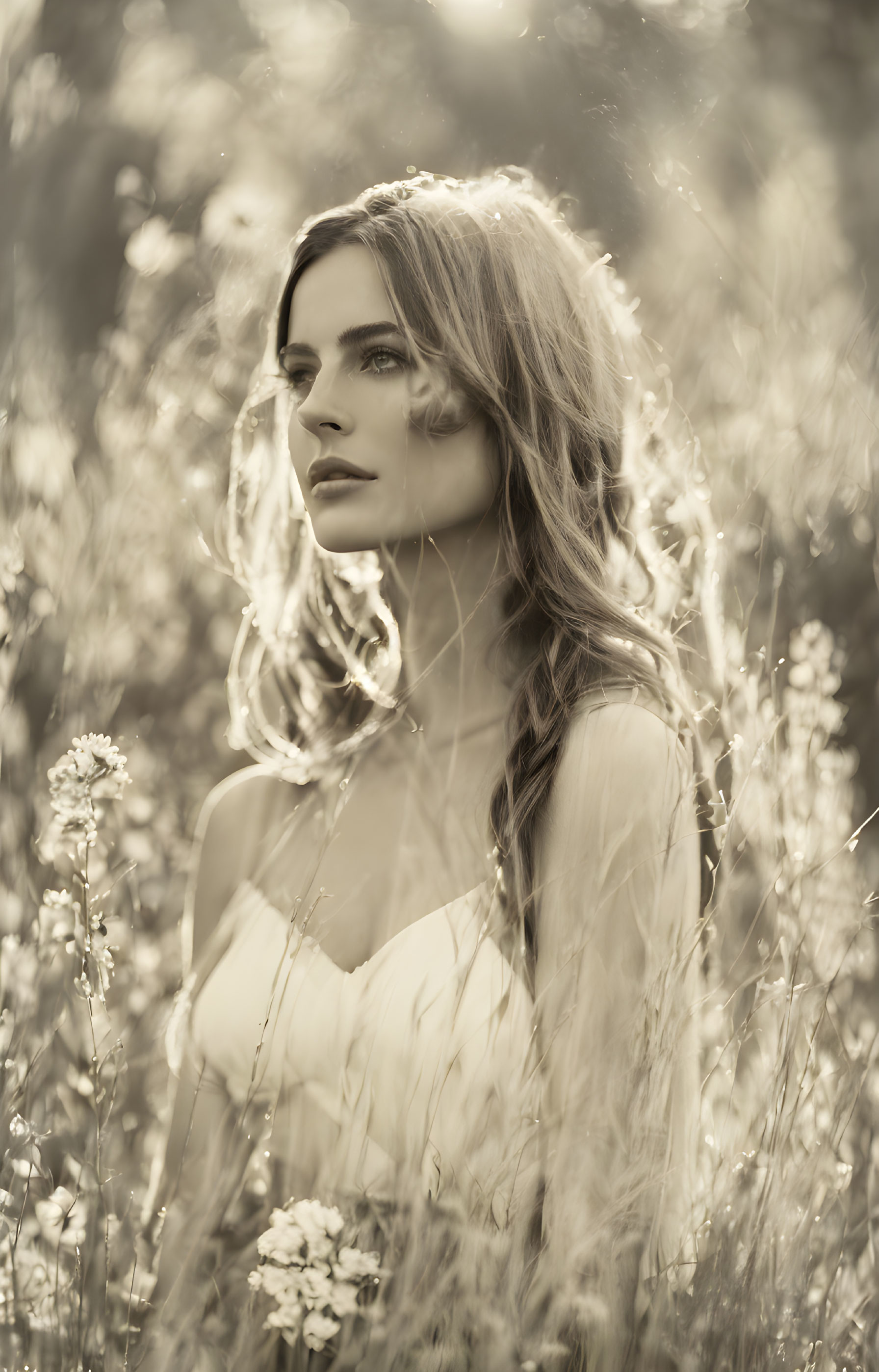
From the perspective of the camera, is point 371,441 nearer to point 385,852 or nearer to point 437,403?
point 437,403

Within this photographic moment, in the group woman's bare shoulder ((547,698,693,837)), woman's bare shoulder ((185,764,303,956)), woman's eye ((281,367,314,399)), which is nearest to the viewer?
woman's bare shoulder ((547,698,693,837))

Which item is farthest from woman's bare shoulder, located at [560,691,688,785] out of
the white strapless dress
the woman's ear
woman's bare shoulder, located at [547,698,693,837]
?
the woman's ear

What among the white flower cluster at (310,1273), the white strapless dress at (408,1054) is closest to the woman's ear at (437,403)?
the white strapless dress at (408,1054)

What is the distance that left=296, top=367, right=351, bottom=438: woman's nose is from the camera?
693 millimetres

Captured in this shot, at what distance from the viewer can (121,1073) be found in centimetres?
63

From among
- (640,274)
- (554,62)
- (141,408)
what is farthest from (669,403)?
(141,408)

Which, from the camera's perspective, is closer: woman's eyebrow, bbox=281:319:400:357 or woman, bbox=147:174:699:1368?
woman, bbox=147:174:699:1368

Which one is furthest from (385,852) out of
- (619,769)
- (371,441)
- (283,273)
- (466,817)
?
(283,273)

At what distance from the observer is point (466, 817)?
0.68 meters

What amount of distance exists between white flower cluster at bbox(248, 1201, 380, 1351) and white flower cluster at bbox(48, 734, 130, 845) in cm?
27

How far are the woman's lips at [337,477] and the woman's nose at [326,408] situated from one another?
20 mm

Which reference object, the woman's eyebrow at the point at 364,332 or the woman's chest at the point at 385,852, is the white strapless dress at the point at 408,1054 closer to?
the woman's chest at the point at 385,852

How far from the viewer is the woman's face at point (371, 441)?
27.3 inches

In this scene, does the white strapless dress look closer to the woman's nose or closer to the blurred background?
the blurred background
